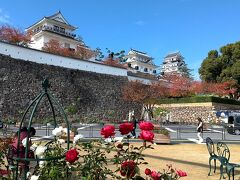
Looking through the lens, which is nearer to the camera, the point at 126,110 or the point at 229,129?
the point at 229,129

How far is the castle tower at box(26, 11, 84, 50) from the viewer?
44438 millimetres

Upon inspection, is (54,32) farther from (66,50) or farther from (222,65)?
(222,65)

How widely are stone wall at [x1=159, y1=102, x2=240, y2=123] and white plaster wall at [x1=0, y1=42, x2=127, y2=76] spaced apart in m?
7.73

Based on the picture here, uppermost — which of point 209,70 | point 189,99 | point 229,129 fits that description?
point 209,70

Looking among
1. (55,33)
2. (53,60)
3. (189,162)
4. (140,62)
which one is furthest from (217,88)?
(189,162)

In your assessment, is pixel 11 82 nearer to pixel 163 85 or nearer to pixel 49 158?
pixel 163 85

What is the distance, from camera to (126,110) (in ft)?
119

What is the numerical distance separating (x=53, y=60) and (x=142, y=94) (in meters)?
11.0

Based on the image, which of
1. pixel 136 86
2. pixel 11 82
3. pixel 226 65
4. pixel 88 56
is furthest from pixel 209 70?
pixel 11 82

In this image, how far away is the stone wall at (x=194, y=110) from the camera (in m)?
35.2

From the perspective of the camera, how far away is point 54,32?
147 feet

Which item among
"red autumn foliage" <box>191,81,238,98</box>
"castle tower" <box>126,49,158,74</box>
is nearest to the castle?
"red autumn foliage" <box>191,81,238,98</box>

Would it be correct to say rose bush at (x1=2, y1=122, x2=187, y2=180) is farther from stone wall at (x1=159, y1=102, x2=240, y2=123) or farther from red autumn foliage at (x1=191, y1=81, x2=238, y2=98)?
red autumn foliage at (x1=191, y1=81, x2=238, y2=98)

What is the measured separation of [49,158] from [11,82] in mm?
26762
